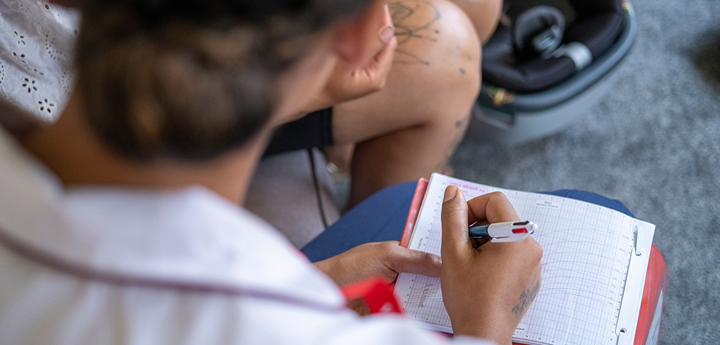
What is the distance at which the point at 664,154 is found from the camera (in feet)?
3.77

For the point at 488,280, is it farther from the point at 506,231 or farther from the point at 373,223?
the point at 373,223

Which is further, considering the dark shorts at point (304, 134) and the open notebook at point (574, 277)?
the dark shorts at point (304, 134)

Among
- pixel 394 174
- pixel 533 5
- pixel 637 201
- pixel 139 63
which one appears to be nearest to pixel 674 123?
pixel 637 201

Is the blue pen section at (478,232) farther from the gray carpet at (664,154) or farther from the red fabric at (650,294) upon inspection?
the gray carpet at (664,154)

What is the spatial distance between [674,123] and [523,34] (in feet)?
1.54

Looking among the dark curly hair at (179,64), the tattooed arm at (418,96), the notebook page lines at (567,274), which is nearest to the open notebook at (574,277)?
the notebook page lines at (567,274)

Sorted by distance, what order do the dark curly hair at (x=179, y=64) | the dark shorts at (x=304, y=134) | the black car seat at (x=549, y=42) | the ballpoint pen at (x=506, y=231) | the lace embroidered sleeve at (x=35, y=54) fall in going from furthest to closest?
the black car seat at (x=549, y=42) < the dark shorts at (x=304, y=134) < the lace embroidered sleeve at (x=35, y=54) < the ballpoint pen at (x=506, y=231) < the dark curly hair at (x=179, y=64)

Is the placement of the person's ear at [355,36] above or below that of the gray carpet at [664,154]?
above

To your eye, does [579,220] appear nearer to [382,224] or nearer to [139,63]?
[382,224]

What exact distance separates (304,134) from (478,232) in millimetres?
345

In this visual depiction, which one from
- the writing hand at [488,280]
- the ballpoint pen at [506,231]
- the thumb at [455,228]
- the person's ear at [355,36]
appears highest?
the person's ear at [355,36]

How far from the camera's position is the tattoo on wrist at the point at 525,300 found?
0.49 m

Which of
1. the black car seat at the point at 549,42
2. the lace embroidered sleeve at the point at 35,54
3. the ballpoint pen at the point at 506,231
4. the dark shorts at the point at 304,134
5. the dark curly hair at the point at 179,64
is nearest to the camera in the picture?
the dark curly hair at the point at 179,64

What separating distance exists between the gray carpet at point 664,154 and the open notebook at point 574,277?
0.53 meters
